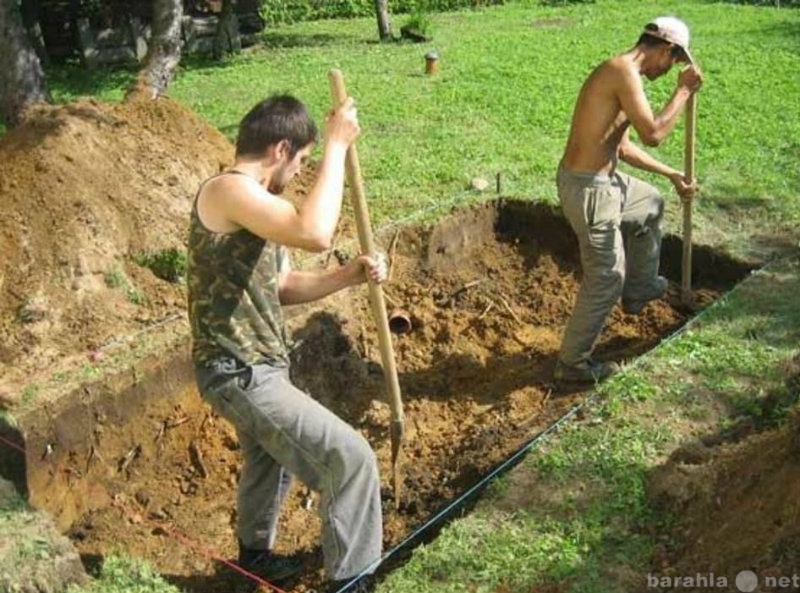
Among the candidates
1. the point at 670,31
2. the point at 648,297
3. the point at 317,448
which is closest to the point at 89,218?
the point at 317,448

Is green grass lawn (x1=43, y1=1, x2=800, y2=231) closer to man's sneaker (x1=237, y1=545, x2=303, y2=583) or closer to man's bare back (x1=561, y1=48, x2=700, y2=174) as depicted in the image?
man's bare back (x1=561, y1=48, x2=700, y2=174)

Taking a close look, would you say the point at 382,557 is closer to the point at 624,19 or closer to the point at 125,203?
the point at 125,203

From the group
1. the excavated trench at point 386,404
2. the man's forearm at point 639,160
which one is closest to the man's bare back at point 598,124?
the man's forearm at point 639,160

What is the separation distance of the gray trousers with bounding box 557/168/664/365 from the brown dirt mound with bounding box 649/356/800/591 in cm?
145

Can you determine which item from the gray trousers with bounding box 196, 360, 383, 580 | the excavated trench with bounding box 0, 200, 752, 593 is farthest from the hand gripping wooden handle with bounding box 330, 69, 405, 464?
the excavated trench with bounding box 0, 200, 752, 593

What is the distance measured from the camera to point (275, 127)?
3822 mm

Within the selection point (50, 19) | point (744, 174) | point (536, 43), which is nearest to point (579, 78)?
point (536, 43)

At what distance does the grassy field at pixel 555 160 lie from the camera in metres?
4.13

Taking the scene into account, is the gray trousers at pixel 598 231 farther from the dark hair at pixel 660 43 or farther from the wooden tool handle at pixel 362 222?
the wooden tool handle at pixel 362 222

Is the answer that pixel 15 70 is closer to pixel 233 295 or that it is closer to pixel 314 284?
pixel 314 284

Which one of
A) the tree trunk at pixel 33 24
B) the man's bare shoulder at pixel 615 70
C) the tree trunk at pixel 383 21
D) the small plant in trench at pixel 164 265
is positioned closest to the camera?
the man's bare shoulder at pixel 615 70

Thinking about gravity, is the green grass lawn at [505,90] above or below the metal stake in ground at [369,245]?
below

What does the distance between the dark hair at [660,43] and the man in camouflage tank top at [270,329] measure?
2249 millimetres

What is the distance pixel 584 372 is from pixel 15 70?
226 inches
